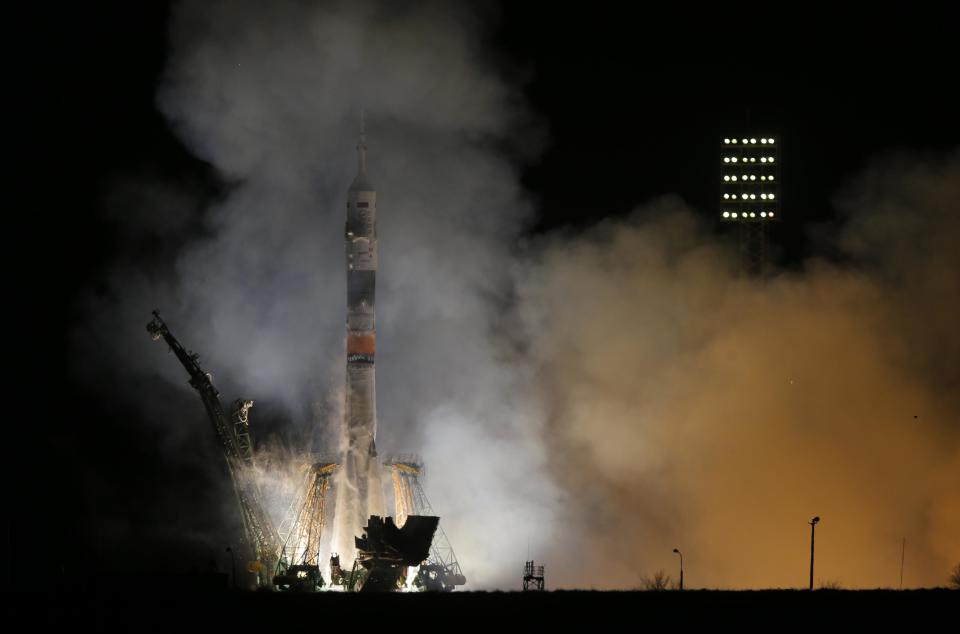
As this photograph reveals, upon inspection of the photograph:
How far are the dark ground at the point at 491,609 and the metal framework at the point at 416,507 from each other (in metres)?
15.2

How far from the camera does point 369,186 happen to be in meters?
71.3

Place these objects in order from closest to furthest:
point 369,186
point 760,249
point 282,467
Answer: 1. point 369,186
2. point 282,467
3. point 760,249

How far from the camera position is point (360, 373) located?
7131 cm

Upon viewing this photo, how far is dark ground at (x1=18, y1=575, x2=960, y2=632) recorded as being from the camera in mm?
51594

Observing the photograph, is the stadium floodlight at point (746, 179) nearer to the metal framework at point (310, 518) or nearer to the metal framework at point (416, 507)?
the metal framework at point (416, 507)

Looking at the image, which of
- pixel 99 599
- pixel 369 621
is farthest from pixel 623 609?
pixel 99 599

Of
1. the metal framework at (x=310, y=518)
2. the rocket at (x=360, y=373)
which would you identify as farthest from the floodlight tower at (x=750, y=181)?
the metal framework at (x=310, y=518)

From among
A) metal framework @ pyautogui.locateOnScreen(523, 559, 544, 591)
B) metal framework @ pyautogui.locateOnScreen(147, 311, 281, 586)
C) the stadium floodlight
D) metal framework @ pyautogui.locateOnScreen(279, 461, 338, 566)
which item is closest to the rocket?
metal framework @ pyautogui.locateOnScreen(279, 461, 338, 566)

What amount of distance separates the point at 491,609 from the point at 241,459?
2276cm

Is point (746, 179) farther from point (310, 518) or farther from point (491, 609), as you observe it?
point (491, 609)

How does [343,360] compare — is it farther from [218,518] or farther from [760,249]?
[760,249]

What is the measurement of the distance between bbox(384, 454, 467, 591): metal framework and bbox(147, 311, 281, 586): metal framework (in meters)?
5.29

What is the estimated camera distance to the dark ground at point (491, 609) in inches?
2031

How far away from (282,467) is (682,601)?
26.3 meters
